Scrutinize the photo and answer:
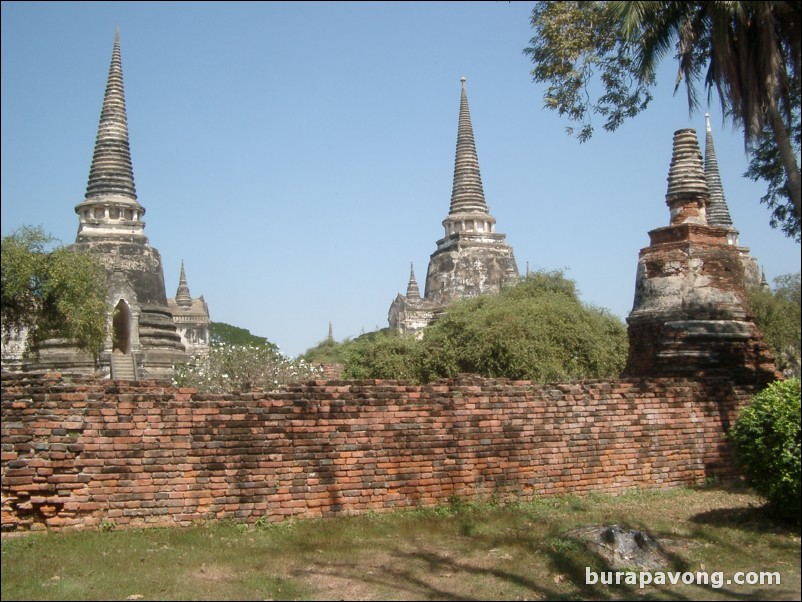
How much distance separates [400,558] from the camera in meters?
7.56

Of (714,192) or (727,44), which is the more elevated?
(714,192)

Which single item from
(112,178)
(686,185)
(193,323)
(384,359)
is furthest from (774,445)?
(193,323)

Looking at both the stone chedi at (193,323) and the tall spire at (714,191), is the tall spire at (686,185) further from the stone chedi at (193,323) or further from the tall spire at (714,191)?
the stone chedi at (193,323)

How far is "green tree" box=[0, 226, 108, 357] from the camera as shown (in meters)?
15.3

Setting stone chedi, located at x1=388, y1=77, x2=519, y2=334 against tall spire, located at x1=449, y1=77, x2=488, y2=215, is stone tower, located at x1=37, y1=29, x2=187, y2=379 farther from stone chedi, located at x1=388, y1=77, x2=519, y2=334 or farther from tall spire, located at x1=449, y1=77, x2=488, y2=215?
tall spire, located at x1=449, y1=77, x2=488, y2=215

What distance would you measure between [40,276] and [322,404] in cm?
A: 890

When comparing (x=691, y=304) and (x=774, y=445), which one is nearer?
(x=774, y=445)

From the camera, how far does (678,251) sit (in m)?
13.1

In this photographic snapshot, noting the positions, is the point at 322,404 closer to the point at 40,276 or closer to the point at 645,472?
the point at 645,472

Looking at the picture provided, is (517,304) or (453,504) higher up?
(517,304)

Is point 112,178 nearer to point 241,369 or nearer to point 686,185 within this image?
point 241,369

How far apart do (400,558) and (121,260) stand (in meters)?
21.8

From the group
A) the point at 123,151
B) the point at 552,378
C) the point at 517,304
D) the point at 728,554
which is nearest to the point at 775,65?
the point at 728,554

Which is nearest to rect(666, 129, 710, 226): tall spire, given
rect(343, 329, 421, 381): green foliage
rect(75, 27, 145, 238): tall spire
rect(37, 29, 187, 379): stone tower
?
rect(343, 329, 421, 381): green foliage
